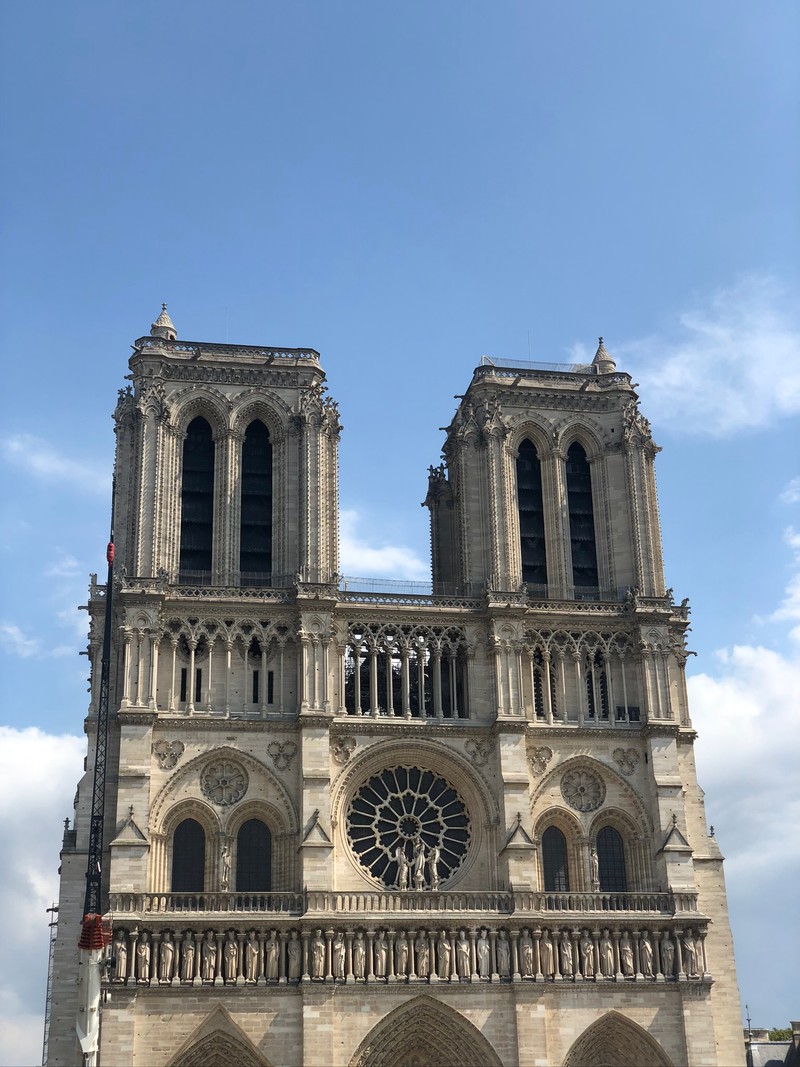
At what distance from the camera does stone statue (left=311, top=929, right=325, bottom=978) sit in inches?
1825

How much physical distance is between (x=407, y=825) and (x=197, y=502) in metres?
14.1

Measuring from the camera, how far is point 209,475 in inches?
2148

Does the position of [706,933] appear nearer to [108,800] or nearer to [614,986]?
[614,986]

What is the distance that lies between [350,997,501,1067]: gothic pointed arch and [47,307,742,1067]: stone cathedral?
101 millimetres

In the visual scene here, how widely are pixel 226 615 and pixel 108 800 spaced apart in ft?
24.3

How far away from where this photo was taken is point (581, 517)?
2237 inches

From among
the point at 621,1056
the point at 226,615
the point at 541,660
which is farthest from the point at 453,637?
the point at 621,1056

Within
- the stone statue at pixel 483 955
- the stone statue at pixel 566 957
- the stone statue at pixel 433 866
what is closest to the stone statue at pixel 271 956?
the stone statue at pixel 433 866

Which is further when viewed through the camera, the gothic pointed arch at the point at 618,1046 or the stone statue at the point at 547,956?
the stone statue at the point at 547,956

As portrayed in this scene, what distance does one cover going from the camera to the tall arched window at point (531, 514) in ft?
183

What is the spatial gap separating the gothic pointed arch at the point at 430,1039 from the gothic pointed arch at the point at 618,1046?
329 cm

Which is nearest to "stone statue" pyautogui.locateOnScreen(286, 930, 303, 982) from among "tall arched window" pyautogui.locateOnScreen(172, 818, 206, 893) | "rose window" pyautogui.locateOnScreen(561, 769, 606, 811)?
"tall arched window" pyautogui.locateOnScreen(172, 818, 206, 893)

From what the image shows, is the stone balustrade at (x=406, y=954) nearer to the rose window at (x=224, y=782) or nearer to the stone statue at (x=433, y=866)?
the stone statue at (x=433, y=866)

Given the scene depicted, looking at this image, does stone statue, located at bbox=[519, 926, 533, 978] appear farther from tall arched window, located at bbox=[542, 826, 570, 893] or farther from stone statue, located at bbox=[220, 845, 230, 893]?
stone statue, located at bbox=[220, 845, 230, 893]
